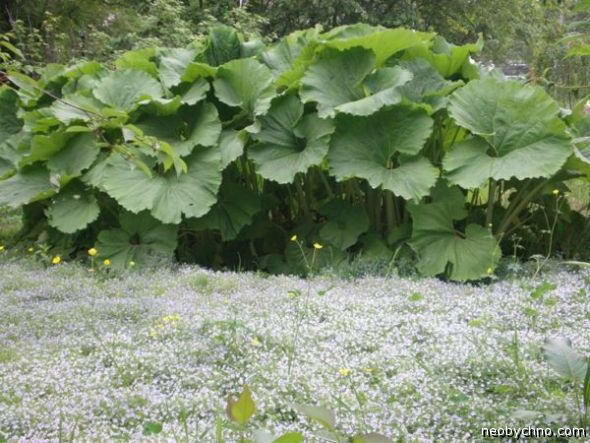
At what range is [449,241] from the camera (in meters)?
3.69

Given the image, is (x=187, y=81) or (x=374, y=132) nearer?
(x=374, y=132)

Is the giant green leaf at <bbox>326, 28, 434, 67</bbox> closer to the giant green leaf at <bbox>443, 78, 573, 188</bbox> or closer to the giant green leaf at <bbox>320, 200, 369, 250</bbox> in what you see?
the giant green leaf at <bbox>443, 78, 573, 188</bbox>

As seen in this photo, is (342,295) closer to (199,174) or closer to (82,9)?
(199,174)

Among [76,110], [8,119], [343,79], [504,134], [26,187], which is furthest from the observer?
[8,119]

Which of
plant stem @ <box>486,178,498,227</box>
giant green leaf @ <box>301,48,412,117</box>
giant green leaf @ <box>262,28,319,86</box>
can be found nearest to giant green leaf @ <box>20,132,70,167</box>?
giant green leaf @ <box>262,28,319,86</box>

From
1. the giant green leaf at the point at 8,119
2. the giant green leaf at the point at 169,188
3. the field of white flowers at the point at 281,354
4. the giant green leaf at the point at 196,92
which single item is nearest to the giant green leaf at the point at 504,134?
the field of white flowers at the point at 281,354

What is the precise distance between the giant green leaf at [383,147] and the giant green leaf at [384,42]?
376mm

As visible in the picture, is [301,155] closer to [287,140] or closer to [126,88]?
[287,140]

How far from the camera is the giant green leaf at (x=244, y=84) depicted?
4000 mm

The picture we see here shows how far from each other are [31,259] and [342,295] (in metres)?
1.87

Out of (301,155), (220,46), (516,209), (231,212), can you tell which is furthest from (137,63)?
(516,209)

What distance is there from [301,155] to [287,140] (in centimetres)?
17

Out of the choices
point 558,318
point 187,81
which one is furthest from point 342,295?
point 187,81

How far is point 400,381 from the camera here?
214cm
